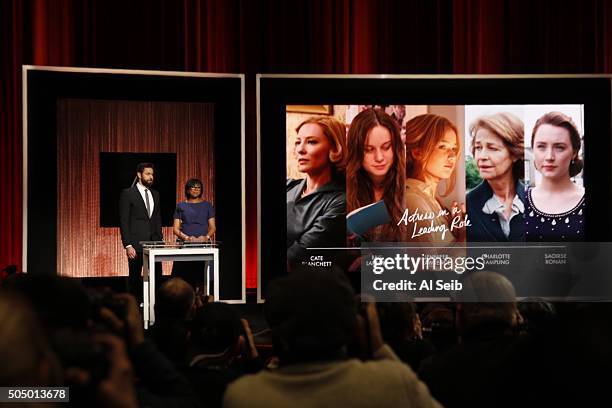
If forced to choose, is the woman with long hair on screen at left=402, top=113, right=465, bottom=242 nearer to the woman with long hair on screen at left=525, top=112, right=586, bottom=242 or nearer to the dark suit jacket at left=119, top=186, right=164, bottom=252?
the woman with long hair on screen at left=525, top=112, right=586, bottom=242

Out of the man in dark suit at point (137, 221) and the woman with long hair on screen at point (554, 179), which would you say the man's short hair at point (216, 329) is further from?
the woman with long hair on screen at point (554, 179)

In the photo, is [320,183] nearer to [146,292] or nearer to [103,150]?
[146,292]

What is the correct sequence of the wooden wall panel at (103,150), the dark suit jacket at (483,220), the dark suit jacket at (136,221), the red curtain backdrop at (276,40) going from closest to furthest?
the dark suit jacket at (136,221)
the dark suit jacket at (483,220)
the wooden wall panel at (103,150)
the red curtain backdrop at (276,40)

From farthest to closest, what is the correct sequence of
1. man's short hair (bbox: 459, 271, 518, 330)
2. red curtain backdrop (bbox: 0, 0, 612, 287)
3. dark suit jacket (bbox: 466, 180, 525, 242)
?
1. red curtain backdrop (bbox: 0, 0, 612, 287)
2. dark suit jacket (bbox: 466, 180, 525, 242)
3. man's short hair (bbox: 459, 271, 518, 330)

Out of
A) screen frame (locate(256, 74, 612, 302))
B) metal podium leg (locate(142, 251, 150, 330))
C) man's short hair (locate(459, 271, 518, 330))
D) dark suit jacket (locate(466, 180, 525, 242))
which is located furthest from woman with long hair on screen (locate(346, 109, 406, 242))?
man's short hair (locate(459, 271, 518, 330))

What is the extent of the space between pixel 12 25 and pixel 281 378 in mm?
6196

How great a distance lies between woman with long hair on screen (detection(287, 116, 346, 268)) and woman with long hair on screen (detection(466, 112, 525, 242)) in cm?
107

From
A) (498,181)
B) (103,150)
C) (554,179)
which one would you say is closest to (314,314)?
(498,181)

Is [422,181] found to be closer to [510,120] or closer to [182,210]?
[510,120]

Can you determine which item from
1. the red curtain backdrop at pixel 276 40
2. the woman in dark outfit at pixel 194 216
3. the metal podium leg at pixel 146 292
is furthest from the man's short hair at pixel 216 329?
the red curtain backdrop at pixel 276 40

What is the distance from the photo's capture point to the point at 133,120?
6.80 m

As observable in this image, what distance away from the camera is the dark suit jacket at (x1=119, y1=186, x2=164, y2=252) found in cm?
613

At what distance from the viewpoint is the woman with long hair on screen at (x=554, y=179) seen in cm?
621

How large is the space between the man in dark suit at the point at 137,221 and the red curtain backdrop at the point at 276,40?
1.21 metres
